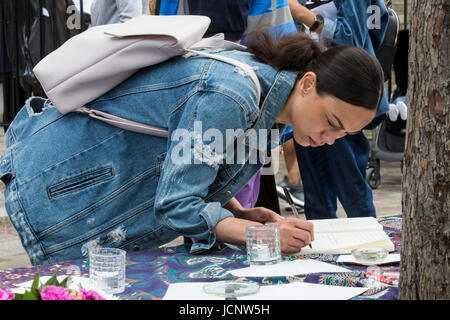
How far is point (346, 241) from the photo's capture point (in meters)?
1.84

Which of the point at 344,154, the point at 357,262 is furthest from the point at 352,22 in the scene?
the point at 357,262

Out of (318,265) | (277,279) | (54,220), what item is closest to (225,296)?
(277,279)

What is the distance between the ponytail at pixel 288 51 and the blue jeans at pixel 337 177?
95 centimetres

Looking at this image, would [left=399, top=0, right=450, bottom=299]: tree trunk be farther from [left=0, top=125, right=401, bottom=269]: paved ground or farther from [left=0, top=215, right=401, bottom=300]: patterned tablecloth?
[left=0, top=125, right=401, bottom=269]: paved ground

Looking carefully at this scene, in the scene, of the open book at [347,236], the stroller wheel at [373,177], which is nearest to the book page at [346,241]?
the open book at [347,236]

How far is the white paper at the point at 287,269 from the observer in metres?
1.53

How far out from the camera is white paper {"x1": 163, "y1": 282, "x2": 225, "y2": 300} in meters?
1.34

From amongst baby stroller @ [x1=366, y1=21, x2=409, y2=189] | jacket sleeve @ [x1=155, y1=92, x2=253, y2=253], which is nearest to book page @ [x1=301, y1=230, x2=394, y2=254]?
jacket sleeve @ [x1=155, y1=92, x2=253, y2=253]

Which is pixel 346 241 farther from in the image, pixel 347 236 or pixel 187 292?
pixel 187 292

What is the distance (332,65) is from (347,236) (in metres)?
0.48

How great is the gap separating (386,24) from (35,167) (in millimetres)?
1862

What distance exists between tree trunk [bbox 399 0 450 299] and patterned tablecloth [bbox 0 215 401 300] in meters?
0.20

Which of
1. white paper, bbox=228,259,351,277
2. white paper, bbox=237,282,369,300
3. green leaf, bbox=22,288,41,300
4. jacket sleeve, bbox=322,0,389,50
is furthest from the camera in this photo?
jacket sleeve, bbox=322,0,389,50

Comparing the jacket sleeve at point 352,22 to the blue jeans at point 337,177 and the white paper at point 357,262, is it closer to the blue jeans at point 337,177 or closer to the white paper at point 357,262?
the blue jeans at point 337,177
